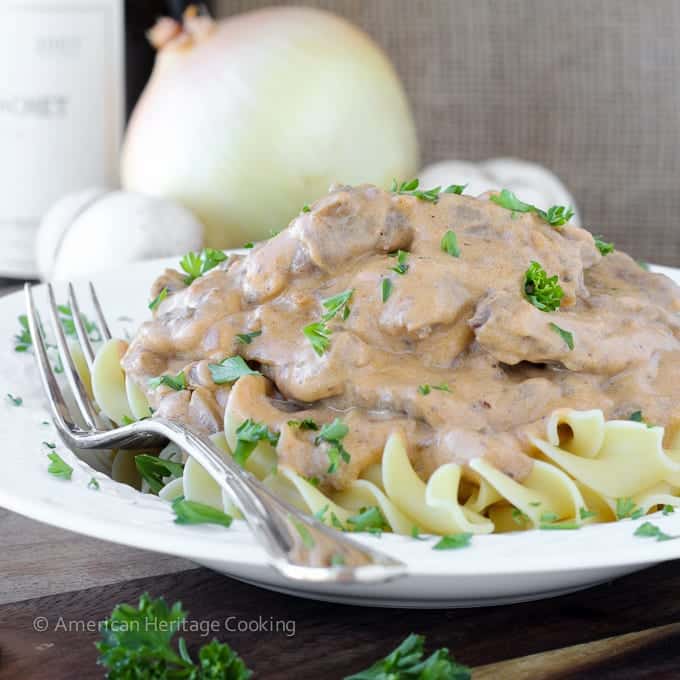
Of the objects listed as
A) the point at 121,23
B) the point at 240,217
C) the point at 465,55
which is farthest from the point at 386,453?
the point at 465,55

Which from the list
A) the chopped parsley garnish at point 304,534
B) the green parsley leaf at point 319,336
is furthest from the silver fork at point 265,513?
the green parsley leaf at point 319,336

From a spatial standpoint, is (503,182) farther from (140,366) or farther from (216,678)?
(216,678)

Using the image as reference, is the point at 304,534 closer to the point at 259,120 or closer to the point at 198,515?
the point at 198,515

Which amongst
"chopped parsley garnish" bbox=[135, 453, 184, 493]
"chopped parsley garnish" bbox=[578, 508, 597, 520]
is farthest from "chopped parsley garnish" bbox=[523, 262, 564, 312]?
"chopped parsley garnish" bbox=[135, 453, 184, 493]

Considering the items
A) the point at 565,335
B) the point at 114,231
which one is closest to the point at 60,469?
the point at 565,335

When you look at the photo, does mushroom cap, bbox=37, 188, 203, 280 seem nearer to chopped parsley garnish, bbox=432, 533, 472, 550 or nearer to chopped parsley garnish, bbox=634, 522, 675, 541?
chopped parsley garnish, bbox=432, 533, 472, 550

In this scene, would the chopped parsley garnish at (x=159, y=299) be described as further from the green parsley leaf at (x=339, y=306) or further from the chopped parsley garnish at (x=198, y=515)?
the chopped parsley garnish at (x=198, y=515)
